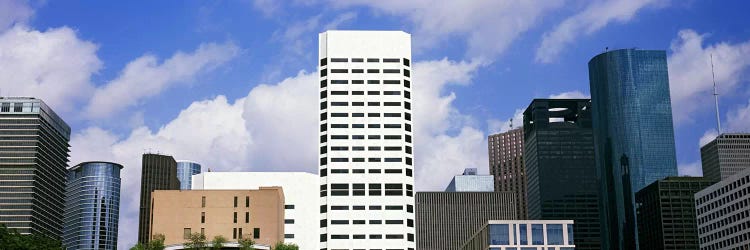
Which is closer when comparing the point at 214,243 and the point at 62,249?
the point at 214,243

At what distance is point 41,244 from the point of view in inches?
6348

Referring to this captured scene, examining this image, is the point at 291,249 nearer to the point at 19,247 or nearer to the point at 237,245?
the point at 237,245

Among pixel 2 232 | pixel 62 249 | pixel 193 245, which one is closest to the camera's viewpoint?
pixel 193 245

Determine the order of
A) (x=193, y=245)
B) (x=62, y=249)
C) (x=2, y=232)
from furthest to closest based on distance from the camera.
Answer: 1. (x=62, y=249)
2. (x=2, y=232)
3. (x=193, y=245)

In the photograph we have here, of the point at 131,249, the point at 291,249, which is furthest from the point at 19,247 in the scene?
the point at 291,249

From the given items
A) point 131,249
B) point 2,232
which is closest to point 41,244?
point 2,232

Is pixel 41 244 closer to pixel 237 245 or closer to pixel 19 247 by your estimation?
pixel 19 247

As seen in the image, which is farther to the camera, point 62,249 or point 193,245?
point 62,249

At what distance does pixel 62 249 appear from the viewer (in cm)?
17188

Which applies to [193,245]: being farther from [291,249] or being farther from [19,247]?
[19,247]

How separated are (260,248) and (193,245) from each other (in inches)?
639

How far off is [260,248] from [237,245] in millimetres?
5839

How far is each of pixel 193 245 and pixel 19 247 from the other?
1073 inches

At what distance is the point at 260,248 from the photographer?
15750cm
